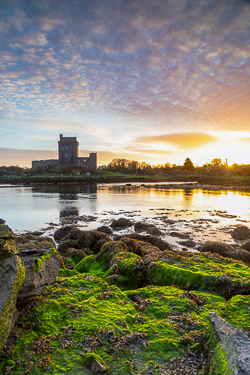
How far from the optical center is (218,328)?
3.54 m

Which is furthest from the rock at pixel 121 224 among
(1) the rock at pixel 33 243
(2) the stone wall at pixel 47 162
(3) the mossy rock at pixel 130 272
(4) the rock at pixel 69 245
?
(2) the stone wall at pixel 47 162

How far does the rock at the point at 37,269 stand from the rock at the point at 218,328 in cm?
349

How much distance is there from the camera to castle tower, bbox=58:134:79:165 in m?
134

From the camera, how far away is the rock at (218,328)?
3.42 metres

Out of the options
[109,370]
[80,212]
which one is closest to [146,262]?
[109,370]

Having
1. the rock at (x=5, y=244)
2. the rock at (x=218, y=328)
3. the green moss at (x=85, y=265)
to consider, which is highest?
the rock at (x=5, y=244)

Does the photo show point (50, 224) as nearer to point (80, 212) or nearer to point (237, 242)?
point (80, 212)

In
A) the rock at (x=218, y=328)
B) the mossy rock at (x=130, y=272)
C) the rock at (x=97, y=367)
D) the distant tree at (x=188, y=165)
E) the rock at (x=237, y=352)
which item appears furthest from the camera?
the distant tree at (x=188, y=165)

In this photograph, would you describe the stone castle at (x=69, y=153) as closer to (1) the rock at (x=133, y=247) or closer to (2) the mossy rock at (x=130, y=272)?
(1) the rock at (x=133, y=247)

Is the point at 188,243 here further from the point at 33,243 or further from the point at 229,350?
the point at 229,350

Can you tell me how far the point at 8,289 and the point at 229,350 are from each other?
3582mm

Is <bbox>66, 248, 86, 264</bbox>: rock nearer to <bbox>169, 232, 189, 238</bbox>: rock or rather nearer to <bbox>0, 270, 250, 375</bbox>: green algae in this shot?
<bbox>0, 270, 250, 375</bbox>: green algae

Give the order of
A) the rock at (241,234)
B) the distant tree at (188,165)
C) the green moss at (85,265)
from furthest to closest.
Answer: the distant tree at (188,165) → the rock at (241,234) → the green moss at (85,265)

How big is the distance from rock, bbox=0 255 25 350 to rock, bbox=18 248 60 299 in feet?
1.65
